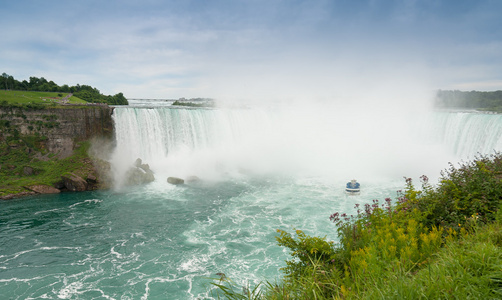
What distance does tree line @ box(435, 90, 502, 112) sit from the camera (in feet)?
184

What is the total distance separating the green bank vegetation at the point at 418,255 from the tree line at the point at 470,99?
60.3 metres

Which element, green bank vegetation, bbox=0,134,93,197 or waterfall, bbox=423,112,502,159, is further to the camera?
waterfall, bbox=423,112,502,159

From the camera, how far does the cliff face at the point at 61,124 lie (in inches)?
1112

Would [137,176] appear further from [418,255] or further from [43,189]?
[418,255]

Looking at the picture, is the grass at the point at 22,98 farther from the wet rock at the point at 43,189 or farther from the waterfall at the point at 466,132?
the waterfall at the point at 466,132

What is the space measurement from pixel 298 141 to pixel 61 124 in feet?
101

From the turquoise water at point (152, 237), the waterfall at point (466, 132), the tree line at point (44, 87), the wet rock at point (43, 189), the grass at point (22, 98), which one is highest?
the tree line at point (44, 87)

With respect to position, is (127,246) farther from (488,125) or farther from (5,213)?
(488,125)

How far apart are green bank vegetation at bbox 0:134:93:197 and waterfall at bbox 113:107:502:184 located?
11.3 ft

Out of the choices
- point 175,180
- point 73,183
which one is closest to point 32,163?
point 73,183

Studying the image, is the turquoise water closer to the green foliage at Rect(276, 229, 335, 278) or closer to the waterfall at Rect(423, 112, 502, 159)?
the green foliage at Rect(276, 229, 335, 278)

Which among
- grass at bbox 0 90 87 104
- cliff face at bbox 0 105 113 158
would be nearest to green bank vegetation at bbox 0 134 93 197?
cliff face at bbox 0 105 113 158

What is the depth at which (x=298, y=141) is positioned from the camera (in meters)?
42.4

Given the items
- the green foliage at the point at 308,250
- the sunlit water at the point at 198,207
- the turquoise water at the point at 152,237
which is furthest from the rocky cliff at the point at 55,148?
the green foliage at the point at 308,250
